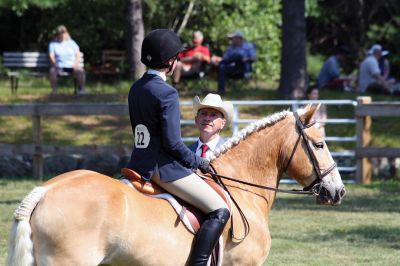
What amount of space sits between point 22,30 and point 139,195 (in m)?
27.6

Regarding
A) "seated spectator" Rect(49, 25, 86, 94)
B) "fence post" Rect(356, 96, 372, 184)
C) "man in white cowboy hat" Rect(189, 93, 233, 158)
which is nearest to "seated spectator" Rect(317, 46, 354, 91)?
"seated spectator" Rect(49, 25, 86, 94)

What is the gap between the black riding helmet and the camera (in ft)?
23.0

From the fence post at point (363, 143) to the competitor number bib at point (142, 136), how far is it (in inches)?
432

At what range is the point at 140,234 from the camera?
6500 millimetres

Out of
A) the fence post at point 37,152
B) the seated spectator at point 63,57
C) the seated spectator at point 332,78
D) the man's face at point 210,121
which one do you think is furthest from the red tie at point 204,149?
the seated spectator at point 332,78

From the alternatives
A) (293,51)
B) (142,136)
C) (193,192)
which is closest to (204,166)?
(193,192)

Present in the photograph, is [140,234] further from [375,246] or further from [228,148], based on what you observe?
[375,246]

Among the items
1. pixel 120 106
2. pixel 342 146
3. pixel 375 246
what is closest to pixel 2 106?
pixel 120 106

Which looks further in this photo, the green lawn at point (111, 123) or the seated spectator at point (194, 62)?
the seated spectator at point (194, 62)

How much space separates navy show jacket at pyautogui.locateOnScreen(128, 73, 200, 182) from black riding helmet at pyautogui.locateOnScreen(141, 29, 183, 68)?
112 millimetres

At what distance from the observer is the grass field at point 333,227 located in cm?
1084

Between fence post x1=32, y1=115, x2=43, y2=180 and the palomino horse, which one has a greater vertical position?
the palomino horse

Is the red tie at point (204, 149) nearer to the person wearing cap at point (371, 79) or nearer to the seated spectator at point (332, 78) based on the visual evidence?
the person wearing cap at point (371, 79)

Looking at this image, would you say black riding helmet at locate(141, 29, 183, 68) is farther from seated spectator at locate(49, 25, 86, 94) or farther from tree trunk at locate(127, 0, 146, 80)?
tree trunk at locate(127, 0, 146, 80)
